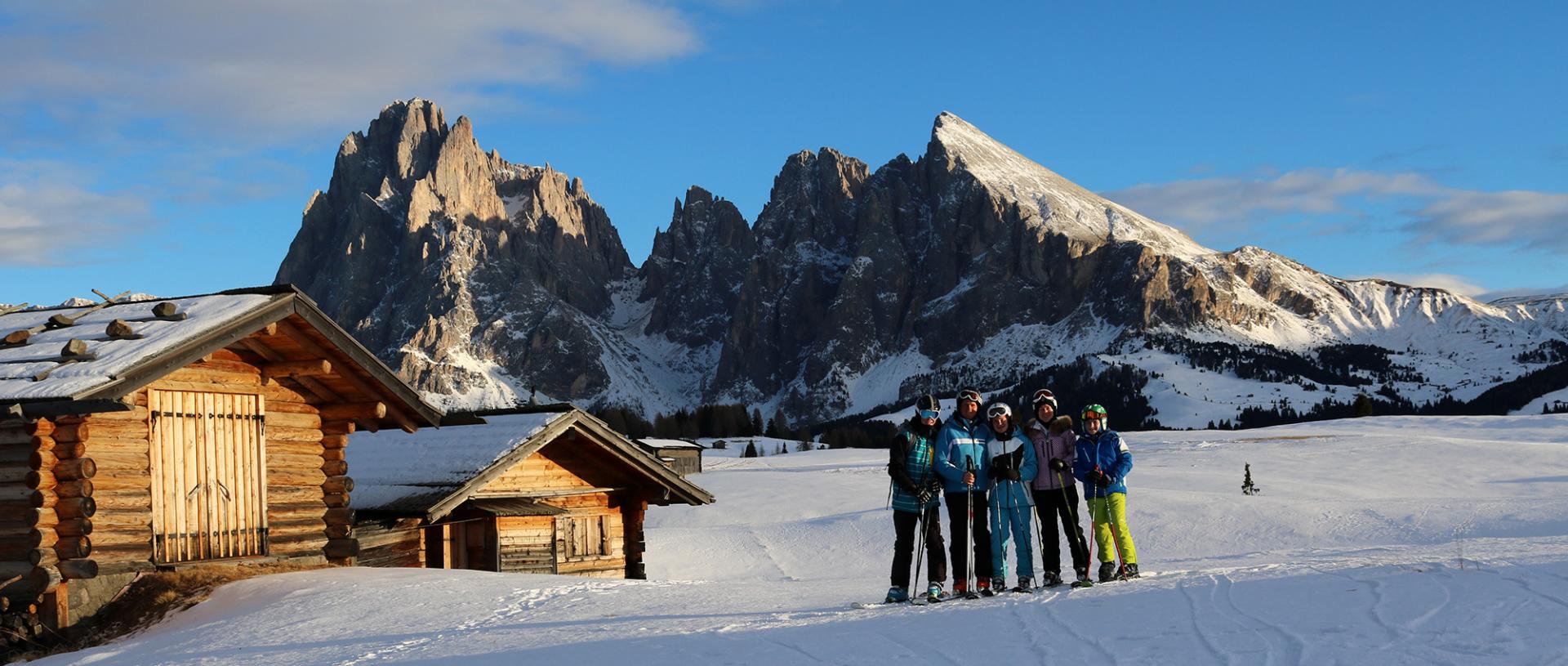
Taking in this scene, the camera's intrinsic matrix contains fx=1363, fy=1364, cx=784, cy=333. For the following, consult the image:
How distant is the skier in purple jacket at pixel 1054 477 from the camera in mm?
13500

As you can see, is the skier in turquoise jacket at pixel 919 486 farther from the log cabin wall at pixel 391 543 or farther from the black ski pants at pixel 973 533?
the log cabin wall at pixel 391 543

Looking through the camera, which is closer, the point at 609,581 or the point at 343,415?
the point at 609,581

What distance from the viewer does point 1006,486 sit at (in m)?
13.4

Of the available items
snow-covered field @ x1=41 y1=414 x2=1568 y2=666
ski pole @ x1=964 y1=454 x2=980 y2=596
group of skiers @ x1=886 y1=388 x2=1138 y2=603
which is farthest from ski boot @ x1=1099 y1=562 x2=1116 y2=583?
ski pole @ x1=964 y1=454 x2=980 y2=596

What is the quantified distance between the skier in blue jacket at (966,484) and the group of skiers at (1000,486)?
0.01 meters

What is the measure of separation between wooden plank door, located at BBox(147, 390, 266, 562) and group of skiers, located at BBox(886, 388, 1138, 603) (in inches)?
293

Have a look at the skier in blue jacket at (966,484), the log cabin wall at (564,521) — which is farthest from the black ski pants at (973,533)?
the log cabin wall at (564,521)

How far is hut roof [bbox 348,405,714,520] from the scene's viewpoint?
19.5m

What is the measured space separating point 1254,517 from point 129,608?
26.8 m

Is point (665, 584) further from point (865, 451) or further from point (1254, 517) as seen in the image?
point (865, 451)

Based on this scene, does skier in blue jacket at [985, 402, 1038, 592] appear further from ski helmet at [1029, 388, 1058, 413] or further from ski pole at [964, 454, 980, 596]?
ski helmet at [1029, 388, 1058, 413]

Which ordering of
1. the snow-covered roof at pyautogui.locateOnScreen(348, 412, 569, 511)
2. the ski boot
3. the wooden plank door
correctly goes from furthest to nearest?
the snow-covered roof at pyautogui.locateOnScreen(348, 412, 569, 511) < the wooden plank door < the ski boot

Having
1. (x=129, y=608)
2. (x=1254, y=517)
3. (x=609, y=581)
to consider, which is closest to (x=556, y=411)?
(x=609, y=581)

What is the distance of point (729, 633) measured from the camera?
10695 mm
